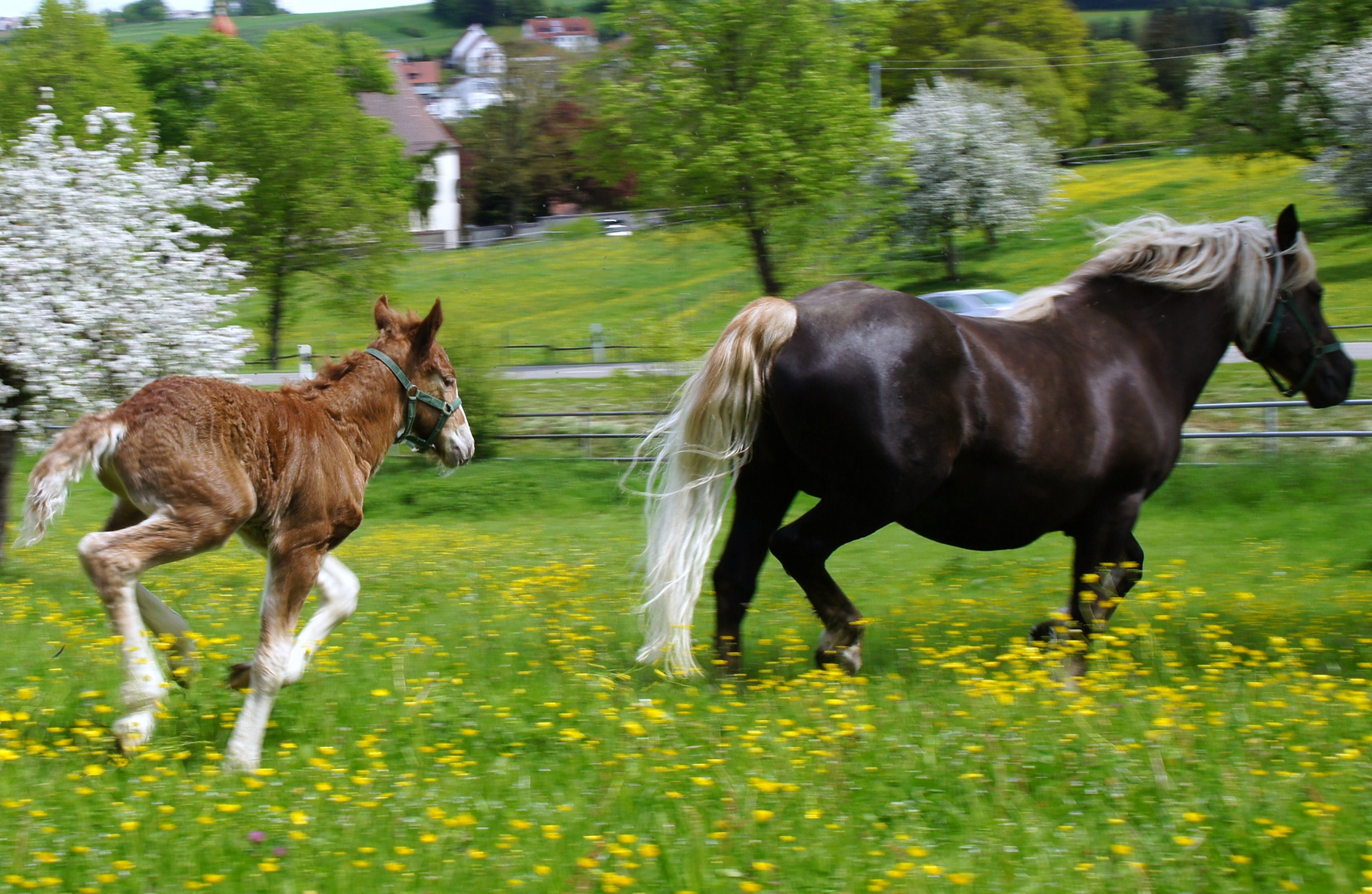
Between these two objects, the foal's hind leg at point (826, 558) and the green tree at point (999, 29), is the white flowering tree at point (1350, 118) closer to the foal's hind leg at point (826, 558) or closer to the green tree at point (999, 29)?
the green tree at point (999, 29)

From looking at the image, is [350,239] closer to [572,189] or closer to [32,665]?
[32,665]

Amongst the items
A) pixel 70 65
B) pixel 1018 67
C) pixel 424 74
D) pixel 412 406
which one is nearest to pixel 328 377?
pixel 412 406

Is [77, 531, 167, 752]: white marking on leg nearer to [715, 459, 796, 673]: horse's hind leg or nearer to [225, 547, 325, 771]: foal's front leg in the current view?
[225, 547, 325, 771]: foal's front leg

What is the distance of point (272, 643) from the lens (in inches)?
186

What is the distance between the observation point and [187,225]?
13062 mm

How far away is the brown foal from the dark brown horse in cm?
149

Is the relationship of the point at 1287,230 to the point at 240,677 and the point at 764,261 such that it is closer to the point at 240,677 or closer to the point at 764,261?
the point at 240,677

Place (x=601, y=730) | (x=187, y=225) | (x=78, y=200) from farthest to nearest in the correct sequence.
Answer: (x=187, y=225) → (x=78, y=200) → (x=601, y=730)

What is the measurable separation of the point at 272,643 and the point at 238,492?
2.00 feet

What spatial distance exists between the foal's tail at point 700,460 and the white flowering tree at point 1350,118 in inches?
1448

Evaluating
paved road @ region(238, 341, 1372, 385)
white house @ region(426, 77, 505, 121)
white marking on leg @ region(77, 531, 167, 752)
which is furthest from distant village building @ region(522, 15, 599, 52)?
white marking on leg @ region(77, 531, 167, 752)

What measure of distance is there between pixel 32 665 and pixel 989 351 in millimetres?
Answer: 5093

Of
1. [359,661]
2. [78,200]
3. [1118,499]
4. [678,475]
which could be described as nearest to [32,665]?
[359,661]

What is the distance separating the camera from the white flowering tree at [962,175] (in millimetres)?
42125
